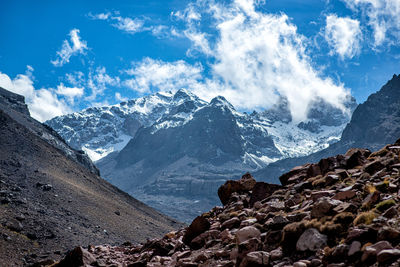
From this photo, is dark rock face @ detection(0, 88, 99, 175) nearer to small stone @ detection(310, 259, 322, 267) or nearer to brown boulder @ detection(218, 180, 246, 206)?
brown boulder @ detection(218, 180, 246, 206)

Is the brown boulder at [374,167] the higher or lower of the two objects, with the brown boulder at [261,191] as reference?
higher

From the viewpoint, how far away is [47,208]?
223 feet

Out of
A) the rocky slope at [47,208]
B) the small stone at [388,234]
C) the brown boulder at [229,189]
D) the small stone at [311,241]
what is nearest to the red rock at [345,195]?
the small stone at [311,241]

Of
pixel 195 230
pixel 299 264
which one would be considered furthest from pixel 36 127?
pixel 299 264

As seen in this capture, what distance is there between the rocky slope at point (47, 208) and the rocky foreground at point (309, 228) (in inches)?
1035

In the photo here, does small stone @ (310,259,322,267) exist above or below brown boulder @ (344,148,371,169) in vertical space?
below

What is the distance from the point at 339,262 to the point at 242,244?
426cm

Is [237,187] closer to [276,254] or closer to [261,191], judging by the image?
[261,191]

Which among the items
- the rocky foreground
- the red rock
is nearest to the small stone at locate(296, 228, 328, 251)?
the rocky foreground

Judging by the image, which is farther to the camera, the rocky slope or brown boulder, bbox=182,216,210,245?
the rocky slope

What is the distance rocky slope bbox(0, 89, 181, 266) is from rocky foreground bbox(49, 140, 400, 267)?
26.3 m

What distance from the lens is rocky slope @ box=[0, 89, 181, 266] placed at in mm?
46594

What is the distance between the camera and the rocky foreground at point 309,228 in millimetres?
10867

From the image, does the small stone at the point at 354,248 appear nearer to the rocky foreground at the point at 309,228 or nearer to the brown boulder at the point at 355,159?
the rocky foreground at the point at 309,228
